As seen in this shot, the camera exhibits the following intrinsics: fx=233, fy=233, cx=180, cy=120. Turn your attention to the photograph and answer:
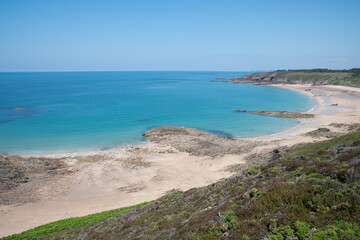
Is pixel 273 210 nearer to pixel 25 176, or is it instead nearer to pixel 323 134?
pixel 25 176

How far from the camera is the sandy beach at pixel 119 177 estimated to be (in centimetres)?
2286

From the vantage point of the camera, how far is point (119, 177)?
2998 cm

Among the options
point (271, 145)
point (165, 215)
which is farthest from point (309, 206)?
point (271, 145)

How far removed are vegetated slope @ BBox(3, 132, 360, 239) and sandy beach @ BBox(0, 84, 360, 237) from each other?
8.05m

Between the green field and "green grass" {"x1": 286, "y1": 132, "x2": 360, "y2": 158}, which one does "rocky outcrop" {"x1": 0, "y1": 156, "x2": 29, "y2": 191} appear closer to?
"green grass" {"x1": 286, "y1": 132, "x2": 360, "y2": 158}

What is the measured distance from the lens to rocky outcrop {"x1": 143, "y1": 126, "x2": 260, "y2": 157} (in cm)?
3703

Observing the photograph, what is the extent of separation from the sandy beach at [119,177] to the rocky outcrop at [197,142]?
360 millimetres

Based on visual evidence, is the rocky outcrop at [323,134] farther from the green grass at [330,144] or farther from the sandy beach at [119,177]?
the green grass at [330,144]

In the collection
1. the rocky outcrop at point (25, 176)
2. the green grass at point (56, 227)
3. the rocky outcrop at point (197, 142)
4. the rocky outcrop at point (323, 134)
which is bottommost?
the rocky outcrop at point (25, 176)

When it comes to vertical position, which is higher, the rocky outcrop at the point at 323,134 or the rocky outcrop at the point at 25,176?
the rocky outcrop at the point at 323,134

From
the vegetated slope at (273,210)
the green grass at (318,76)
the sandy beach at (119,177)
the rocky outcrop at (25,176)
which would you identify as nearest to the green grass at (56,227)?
the vegetated slope at (273,210)

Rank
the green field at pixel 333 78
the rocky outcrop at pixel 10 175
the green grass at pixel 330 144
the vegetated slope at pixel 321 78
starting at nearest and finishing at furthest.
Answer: the green grass at pixel 330 144 → the rocky outcrop at pixel 10 175 → the green field at pixel 333 78 → the vegetated slope at pixel 321 78

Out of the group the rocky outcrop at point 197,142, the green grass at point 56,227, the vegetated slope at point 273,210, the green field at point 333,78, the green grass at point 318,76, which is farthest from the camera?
the green grass at point 318,76

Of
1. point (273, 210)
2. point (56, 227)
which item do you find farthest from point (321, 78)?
point (56, 227)
